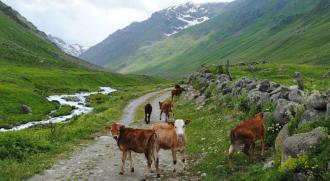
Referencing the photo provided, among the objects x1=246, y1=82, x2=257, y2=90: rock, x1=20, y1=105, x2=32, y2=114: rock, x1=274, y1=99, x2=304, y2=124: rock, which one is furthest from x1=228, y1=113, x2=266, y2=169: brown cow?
x1=20, y1=105, x2=32, y2=114: rock

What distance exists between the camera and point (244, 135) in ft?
65.3

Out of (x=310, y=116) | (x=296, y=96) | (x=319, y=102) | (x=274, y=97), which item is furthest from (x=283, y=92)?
(x=310, y=116)

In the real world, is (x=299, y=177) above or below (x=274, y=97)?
below

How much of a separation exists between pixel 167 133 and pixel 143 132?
4.42 ft

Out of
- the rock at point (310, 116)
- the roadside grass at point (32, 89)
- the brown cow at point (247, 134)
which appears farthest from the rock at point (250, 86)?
the roadside grass at point (32, 89)

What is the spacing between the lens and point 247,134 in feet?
65.5

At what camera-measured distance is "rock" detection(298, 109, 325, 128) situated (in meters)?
18.1

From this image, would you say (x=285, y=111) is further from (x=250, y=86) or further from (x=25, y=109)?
(x=25, y=109)

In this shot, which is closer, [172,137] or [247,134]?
[247,134]

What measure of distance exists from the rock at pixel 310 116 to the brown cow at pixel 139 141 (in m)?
6.56

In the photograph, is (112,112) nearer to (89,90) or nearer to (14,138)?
(14,138)

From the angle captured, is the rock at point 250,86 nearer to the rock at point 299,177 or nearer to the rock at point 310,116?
the rock at point 310,116

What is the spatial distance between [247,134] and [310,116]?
296cm

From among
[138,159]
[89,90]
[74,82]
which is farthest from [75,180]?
[74,82]
